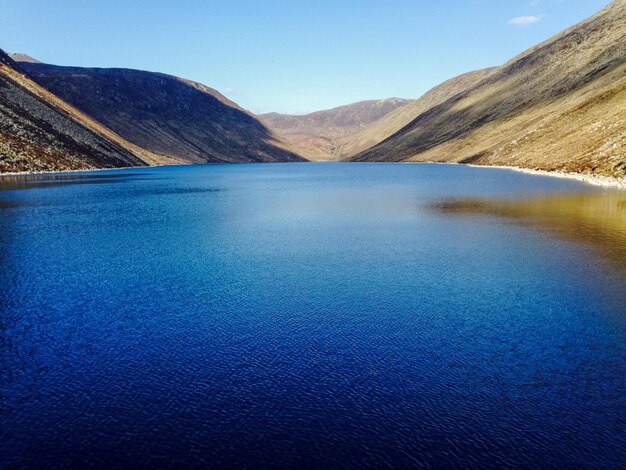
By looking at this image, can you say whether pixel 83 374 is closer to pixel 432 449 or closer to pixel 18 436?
pixel 18 436

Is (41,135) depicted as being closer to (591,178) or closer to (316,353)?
(591,178)

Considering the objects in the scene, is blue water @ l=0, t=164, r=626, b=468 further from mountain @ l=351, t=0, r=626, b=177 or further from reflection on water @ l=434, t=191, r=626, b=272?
mountain @ l=351, t=0, r=626, b=177

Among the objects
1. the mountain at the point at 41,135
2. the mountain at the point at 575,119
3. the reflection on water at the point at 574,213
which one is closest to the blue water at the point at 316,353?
the reflection on water at the point at 574,213

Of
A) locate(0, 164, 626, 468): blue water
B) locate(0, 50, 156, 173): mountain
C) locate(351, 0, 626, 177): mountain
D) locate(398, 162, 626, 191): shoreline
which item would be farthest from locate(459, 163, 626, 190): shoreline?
locate(0, 50, 156, 173): mountain

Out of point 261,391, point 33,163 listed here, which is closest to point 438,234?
point 261,391

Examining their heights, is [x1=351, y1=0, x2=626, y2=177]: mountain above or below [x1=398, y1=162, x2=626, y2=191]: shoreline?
above

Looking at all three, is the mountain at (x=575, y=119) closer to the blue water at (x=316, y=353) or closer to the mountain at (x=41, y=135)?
the blue water at (x=316, y=353)
